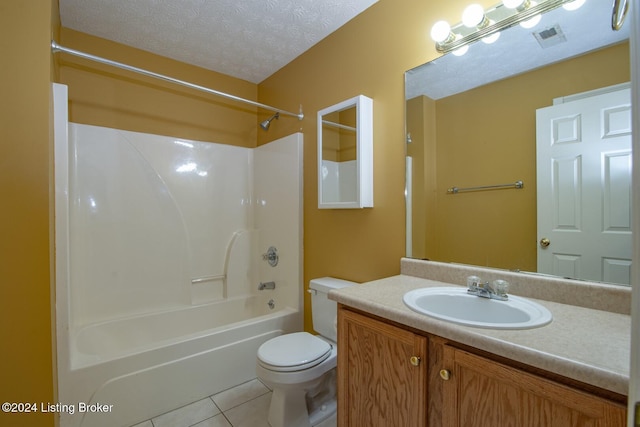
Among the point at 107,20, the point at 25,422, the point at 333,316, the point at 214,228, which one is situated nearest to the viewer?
the point at 25,422

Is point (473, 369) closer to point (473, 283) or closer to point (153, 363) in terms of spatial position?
point (473, 283)

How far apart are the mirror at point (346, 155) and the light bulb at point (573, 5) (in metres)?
0.92

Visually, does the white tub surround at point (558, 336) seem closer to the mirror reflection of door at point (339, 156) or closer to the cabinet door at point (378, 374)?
the cabinet door at point (378, 374)

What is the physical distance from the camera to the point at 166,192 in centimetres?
244

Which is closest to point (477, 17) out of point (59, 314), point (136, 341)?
point (59, 314)

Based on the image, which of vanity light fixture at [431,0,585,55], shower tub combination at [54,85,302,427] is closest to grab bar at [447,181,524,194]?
vanity light fixture at [431,0,585,55]

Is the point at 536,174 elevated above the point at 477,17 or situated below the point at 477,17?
below

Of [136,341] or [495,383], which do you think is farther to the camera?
[136,341]

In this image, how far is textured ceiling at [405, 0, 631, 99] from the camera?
3.49 ft

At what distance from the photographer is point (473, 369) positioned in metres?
0.83

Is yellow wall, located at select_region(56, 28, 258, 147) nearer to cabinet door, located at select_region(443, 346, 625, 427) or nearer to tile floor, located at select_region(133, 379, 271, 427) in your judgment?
tile floor, located at select_region(133, 379, 271, 427)

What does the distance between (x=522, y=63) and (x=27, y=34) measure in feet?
7.06

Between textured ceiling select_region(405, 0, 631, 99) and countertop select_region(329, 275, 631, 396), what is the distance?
95 cm

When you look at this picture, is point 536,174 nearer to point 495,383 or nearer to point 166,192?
point 495,383
